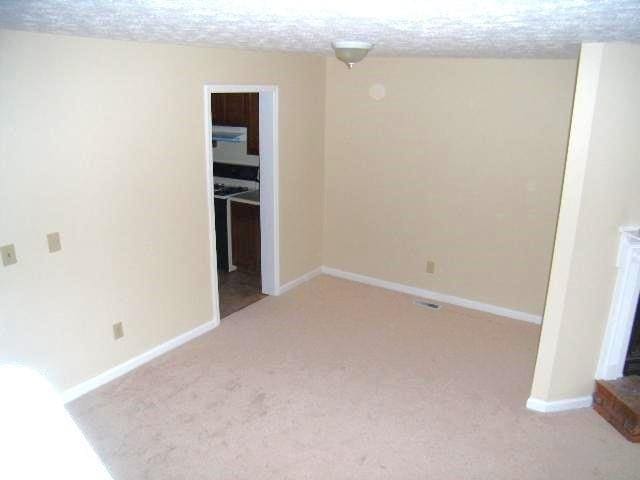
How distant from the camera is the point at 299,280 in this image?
17.1ft

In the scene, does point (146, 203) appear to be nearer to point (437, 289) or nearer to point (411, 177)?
point (411, 177)

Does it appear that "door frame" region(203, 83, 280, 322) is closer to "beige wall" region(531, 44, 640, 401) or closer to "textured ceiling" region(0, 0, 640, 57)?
"textured ceiling" region(0, 0, 640, 57)

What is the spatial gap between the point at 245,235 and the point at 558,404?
3.28 m

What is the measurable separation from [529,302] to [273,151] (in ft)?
8.81

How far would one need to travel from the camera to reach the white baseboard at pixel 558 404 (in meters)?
3.19

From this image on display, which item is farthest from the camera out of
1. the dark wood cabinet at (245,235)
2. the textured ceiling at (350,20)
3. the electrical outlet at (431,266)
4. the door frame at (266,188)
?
the dark wood cabinet at (245,235)

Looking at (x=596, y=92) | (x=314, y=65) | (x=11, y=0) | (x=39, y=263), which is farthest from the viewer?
(x=314, y=65)

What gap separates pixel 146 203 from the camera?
344cm

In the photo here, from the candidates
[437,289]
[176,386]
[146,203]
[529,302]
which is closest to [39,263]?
[146,203]

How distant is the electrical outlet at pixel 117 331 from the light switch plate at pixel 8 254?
86 centimetres

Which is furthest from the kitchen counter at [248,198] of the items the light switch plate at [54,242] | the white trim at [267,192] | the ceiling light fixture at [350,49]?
the ceiling light fixture at [350,49]

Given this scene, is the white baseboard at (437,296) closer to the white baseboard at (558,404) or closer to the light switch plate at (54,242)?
the white baseboard at (558,404)

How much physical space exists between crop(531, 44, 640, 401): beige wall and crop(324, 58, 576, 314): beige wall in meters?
1.23

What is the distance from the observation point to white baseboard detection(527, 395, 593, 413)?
3.19 m
